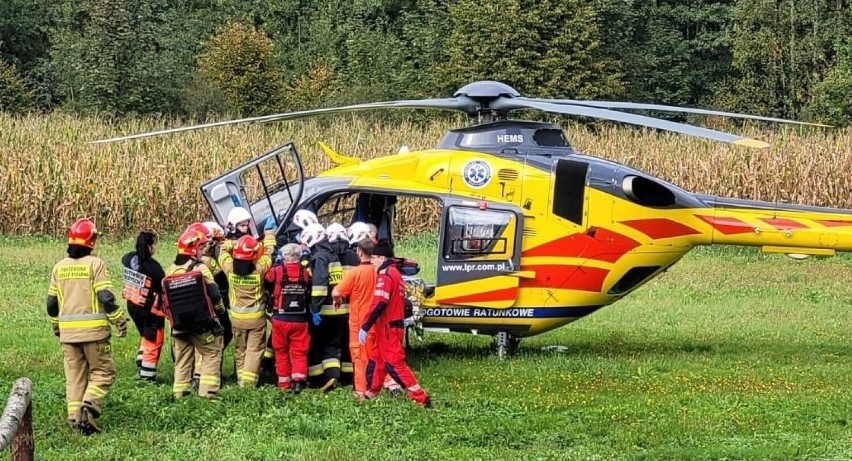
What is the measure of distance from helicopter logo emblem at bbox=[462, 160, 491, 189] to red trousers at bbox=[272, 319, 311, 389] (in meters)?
2.77

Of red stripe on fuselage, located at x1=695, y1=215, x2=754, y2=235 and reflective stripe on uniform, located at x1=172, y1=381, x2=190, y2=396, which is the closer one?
reflective stripe on uniform, located at x1=172, y1=381, x2=190, y2=396

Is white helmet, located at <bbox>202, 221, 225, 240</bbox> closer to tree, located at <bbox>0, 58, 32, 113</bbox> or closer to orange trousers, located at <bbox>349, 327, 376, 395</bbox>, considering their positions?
orange trousers, located at <bbox>349, 327, 376, 395</bbox>

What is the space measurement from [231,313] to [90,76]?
33864 millimetres

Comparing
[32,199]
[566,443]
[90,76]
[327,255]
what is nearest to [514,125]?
[327,255]

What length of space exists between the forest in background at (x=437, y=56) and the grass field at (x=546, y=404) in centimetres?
2969

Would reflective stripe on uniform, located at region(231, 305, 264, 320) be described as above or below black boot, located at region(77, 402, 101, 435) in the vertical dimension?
above

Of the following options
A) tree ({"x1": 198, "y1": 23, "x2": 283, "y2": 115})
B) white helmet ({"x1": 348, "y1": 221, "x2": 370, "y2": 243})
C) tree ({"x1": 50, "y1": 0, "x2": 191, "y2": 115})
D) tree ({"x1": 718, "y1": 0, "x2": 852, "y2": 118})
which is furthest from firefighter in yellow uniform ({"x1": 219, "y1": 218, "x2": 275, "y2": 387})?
tree ({"x1": 718, "y1": 0, "x2": 852, "y2": 118})

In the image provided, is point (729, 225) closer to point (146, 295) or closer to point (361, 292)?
point (361, 292)

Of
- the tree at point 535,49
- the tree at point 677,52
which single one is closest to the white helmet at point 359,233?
the tree at point 535,49

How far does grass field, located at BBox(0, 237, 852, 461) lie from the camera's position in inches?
368

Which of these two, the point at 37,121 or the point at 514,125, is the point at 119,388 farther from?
A: the point at 37,121

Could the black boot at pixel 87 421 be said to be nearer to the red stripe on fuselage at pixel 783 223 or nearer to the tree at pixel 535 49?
the red stripe on fuselage at pixel 783 223

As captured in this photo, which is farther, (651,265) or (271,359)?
(651,265)

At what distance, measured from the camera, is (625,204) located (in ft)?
42.2
